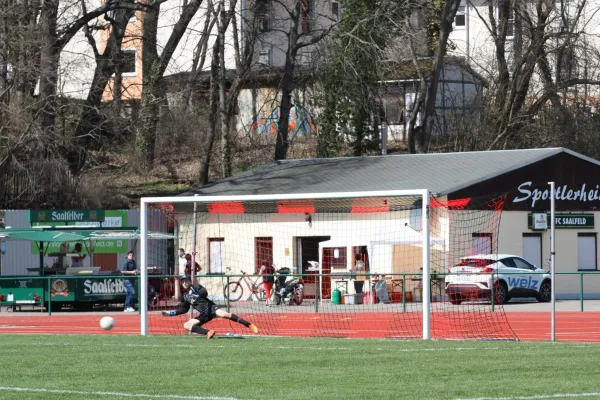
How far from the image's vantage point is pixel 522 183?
134 feet

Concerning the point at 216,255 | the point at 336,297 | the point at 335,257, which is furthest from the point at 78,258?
the point at 336,297

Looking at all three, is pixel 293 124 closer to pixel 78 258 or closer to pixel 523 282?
pixel 78 258

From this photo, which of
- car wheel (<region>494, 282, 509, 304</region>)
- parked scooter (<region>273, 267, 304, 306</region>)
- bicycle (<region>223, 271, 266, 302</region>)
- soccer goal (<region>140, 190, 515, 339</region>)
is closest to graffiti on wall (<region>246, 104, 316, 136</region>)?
soccer goal (<region>140, 190, 515, 339</region>)

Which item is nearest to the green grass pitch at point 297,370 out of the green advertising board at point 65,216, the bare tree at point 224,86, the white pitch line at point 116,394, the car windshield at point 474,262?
the white pitch line at point 116,394

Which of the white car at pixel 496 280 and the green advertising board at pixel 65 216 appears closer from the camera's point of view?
the white car at pixel 496 280

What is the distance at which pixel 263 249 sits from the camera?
41.8m

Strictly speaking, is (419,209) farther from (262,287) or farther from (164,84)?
(164,84)

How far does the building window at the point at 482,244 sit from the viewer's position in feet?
118

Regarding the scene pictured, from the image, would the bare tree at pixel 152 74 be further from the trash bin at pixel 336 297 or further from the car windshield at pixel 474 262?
the trash bin at pixel 336 297

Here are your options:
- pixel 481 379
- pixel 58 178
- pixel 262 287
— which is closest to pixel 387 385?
pixel 481 379

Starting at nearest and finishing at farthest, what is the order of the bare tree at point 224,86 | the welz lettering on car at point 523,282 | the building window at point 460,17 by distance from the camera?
the welz lettering on car at point 523,282 < the bare tree at point 224,86 < the building window at point 460,17

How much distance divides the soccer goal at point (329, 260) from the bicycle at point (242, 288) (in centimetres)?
3

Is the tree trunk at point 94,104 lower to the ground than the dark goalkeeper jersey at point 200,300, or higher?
higher

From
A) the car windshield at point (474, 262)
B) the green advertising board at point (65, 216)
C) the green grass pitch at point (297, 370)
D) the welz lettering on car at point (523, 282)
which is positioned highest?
the green advertising board at point (65, 216)
